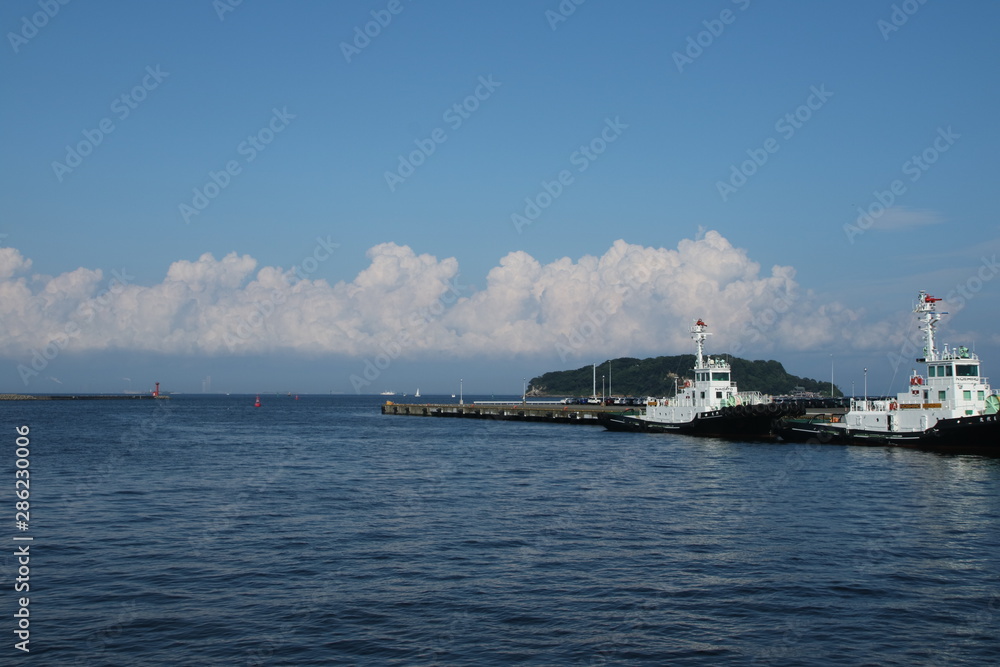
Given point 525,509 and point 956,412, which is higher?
point 956,412

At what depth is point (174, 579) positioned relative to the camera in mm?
21609

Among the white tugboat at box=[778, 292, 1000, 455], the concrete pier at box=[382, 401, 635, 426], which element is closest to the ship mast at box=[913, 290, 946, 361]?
the white tugboat at box=[778, 292, 1000, 455]

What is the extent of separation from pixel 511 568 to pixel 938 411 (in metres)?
47.6

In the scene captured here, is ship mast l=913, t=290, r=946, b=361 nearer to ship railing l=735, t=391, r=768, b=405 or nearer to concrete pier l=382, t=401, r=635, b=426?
ship railing l=735, t=391, r=768, b=405

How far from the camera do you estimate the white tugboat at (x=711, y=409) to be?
7025 centimetres

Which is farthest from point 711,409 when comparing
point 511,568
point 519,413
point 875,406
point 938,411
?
point 511,568

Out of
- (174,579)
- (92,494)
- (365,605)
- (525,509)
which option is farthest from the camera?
(92,494)

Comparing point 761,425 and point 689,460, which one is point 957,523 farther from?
point 761,425

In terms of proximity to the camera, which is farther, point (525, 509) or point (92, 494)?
point (92, 494)

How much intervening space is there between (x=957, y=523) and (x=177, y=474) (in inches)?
1593

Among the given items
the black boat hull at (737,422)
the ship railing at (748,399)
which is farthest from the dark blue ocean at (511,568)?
the ship railing at (748,399)

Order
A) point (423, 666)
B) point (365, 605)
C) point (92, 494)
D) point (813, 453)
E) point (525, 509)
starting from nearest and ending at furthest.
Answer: point (423, 666) → point (365, 605) → point (525, 509) → point (92, 494) → point (813, 453)

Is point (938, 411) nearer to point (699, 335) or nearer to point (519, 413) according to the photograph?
point (699, 335)

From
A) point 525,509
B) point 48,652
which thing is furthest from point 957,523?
point 48,652
